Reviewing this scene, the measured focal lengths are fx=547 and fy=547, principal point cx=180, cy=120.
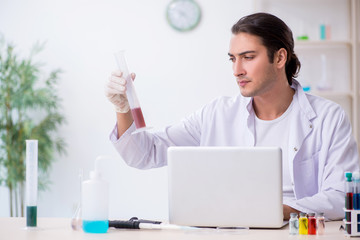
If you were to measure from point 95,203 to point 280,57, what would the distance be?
112 cm

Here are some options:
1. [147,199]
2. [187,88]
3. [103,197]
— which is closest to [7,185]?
[147,199]

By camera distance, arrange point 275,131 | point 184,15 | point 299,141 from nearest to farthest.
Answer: point 299,141
point 275,131
point 184,15

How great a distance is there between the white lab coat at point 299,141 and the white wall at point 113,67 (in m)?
1.87

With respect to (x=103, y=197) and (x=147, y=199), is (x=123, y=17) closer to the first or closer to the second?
(x=147, y=199)

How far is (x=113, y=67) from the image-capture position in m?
4.25

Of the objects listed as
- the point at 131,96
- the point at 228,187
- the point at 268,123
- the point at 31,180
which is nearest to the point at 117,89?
the point at 131,96

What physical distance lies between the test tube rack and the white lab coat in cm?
31

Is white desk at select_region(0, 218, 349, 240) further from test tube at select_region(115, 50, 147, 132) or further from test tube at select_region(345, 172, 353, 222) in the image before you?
test tube at select_region(115, 50, 147, 132)

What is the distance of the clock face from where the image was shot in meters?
4.18

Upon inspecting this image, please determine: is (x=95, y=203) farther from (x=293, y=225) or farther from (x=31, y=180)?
(x=293, y=225)

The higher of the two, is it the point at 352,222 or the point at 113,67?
the point at 113,67

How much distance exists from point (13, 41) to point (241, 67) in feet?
8.99

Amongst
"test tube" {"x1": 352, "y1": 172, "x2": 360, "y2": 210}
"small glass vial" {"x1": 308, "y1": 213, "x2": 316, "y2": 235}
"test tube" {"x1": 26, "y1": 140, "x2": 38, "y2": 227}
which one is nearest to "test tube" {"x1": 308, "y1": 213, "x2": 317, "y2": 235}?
"small glass vial" {"x1": 308, "y1": 213, "x2": 316, "y2": 235}

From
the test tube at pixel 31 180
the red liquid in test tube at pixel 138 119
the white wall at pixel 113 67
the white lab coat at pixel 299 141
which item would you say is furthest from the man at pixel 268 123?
the white wall at pixel 113 67
